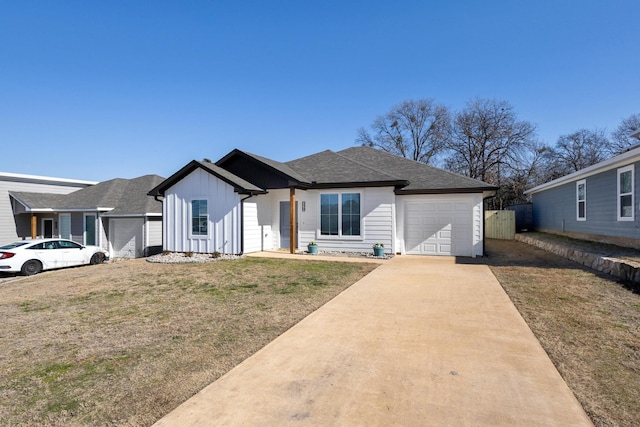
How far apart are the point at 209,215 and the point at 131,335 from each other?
9.60 metres

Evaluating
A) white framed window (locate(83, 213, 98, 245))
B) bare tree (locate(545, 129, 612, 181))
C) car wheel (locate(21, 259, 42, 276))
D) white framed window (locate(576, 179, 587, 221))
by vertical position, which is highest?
bare tree (locate(545, 129, 612, 181))

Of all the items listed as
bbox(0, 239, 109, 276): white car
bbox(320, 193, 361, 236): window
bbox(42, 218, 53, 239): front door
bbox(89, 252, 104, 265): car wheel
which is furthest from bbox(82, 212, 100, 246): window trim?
bbox(320, 193, 361, 236): window

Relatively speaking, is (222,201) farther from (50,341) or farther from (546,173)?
(546,173)

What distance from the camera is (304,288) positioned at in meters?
7.54

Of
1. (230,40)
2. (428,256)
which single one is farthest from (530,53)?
(230,40)

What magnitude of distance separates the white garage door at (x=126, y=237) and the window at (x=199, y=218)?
5699 mm

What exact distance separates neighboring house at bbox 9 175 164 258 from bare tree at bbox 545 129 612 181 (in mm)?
36107

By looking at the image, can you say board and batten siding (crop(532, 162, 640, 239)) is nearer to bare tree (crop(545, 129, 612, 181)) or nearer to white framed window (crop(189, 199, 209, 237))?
white framed window (crop(189, 199, 209, 237))

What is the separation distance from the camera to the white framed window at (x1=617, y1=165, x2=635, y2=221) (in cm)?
1090

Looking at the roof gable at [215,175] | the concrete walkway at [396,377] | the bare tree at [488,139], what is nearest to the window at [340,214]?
the roof gable at [215,175]

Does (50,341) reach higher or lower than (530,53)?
lower

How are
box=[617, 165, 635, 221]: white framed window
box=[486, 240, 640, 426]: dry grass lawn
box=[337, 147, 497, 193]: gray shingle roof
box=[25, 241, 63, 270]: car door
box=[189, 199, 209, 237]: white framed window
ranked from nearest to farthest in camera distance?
box=[486, 240, 640, 426]: dry grass lawn, box=[617, 165, 635, 221]: white framed window, box=[25, 241, 63, 270]: car door, box=[337, 147, 497, 193]: gray shingle roof, box=[189, 199, 209, 237]: white framed window

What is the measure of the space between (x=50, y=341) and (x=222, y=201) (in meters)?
9.42

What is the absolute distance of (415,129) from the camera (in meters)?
38.5
